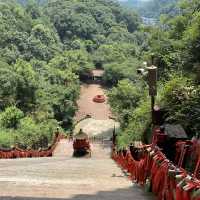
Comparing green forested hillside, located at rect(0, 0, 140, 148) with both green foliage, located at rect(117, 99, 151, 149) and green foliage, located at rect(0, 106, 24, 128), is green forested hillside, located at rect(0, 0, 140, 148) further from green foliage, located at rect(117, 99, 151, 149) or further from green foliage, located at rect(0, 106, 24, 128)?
green foliage, located at rect(117, 99, 151, 149)

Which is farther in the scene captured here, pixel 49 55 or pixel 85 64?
pixel 49 55

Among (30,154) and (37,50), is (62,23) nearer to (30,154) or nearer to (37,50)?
(37,50)

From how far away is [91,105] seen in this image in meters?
80.9

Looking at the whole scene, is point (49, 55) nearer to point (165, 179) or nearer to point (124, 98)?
point (124, 98)

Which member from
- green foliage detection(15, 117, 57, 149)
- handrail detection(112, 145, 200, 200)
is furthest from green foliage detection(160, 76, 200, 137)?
green foliage detection(15, 117, 57, 149)

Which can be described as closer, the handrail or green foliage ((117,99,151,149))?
the handrail

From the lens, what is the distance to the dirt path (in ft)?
246

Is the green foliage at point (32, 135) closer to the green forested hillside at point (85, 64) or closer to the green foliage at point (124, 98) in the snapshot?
the green forested hillside at point (85, 64)

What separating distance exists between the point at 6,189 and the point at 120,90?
4403 cm

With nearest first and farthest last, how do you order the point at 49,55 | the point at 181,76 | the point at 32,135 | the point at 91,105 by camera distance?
the point at 181,76, the point at 32,135, the point at 91,105, the point at 49,55

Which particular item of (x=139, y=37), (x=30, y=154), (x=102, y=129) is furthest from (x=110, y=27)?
(x=30, y=154)

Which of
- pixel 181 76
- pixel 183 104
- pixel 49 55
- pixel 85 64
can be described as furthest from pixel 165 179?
pixel 49 55

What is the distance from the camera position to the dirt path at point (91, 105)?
7506cm

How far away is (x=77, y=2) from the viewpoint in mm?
153125
